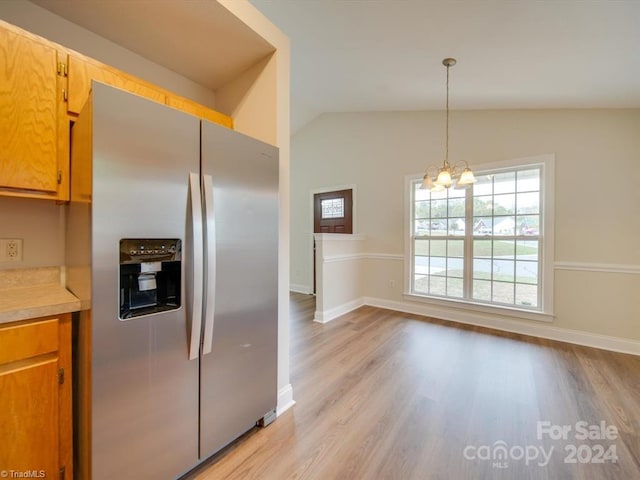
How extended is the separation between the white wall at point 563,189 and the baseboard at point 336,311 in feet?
1.00

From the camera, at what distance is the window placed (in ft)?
11.1

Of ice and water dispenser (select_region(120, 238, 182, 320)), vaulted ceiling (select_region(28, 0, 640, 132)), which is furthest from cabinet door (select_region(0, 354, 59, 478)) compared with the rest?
vaulted ceiling (select_region(28, 0, 640, 132))

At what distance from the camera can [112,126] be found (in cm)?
107

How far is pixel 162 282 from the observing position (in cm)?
128

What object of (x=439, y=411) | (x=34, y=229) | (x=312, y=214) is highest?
(x=312, y=214)

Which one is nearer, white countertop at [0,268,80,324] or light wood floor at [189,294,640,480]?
white countertop at [0,268,80,324]

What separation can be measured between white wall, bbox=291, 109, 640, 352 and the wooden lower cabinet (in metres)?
4.07

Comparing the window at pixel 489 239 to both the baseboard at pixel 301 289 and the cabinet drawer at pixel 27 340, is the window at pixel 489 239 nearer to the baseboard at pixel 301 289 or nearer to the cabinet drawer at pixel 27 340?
the baseboard at pixel 301 289

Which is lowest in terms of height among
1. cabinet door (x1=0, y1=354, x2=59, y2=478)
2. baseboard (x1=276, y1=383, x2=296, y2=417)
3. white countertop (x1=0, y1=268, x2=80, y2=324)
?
baseboard (x1=276, y1=383, x2=296, y2=417)

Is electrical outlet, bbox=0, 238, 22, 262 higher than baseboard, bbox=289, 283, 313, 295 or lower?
higher

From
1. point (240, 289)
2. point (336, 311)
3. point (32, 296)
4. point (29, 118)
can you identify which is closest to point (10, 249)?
point (32, 296)

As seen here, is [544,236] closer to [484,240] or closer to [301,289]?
[484,240]

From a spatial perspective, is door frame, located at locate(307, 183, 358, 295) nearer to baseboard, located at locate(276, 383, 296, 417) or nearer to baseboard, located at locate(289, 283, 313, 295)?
baseboard, located at locate(289, 283, 313, 295)

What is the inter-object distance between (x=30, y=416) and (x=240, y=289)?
36.0 inches
